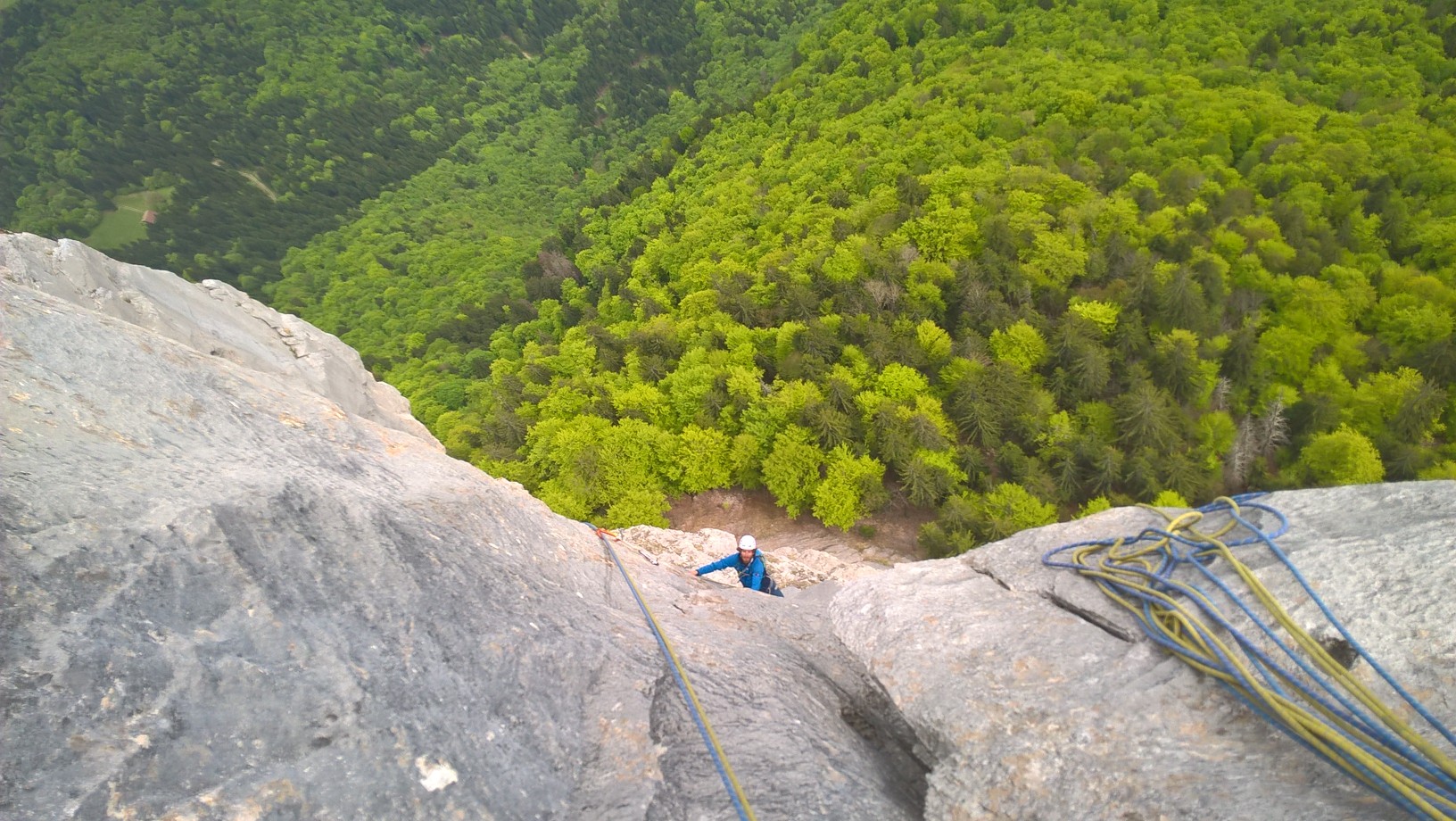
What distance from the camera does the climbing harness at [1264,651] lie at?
411 centimetres

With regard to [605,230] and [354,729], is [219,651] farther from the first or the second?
[605,230]

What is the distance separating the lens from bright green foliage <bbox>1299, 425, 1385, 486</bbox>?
28.7 m

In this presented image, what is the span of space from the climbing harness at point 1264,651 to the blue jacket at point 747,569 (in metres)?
6.68

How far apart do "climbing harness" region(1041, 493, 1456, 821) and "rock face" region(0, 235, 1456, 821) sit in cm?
22

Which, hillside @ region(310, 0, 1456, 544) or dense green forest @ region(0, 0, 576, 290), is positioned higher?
dense green forest @ region(0, 0, 576, 290)

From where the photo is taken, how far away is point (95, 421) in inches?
237

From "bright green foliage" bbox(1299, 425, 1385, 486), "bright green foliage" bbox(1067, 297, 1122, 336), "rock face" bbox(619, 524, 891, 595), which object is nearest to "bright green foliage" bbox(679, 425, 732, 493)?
"rock face" bbox(619, 524, 891, 595)

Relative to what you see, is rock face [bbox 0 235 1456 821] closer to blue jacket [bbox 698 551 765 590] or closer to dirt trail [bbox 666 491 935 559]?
blue jacket [bbox 698 551 765 590]

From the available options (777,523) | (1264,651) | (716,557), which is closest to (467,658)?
(1264,651)

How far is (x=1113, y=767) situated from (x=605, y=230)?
77719 millimetres

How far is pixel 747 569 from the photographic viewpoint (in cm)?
1322

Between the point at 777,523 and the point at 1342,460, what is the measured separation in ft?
Answer: 83.4

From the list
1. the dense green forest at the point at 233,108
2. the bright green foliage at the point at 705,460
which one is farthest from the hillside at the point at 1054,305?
the dense green forest at the point at 233,108

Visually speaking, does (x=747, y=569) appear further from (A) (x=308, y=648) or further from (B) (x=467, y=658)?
(A) (x=308, y=648)
